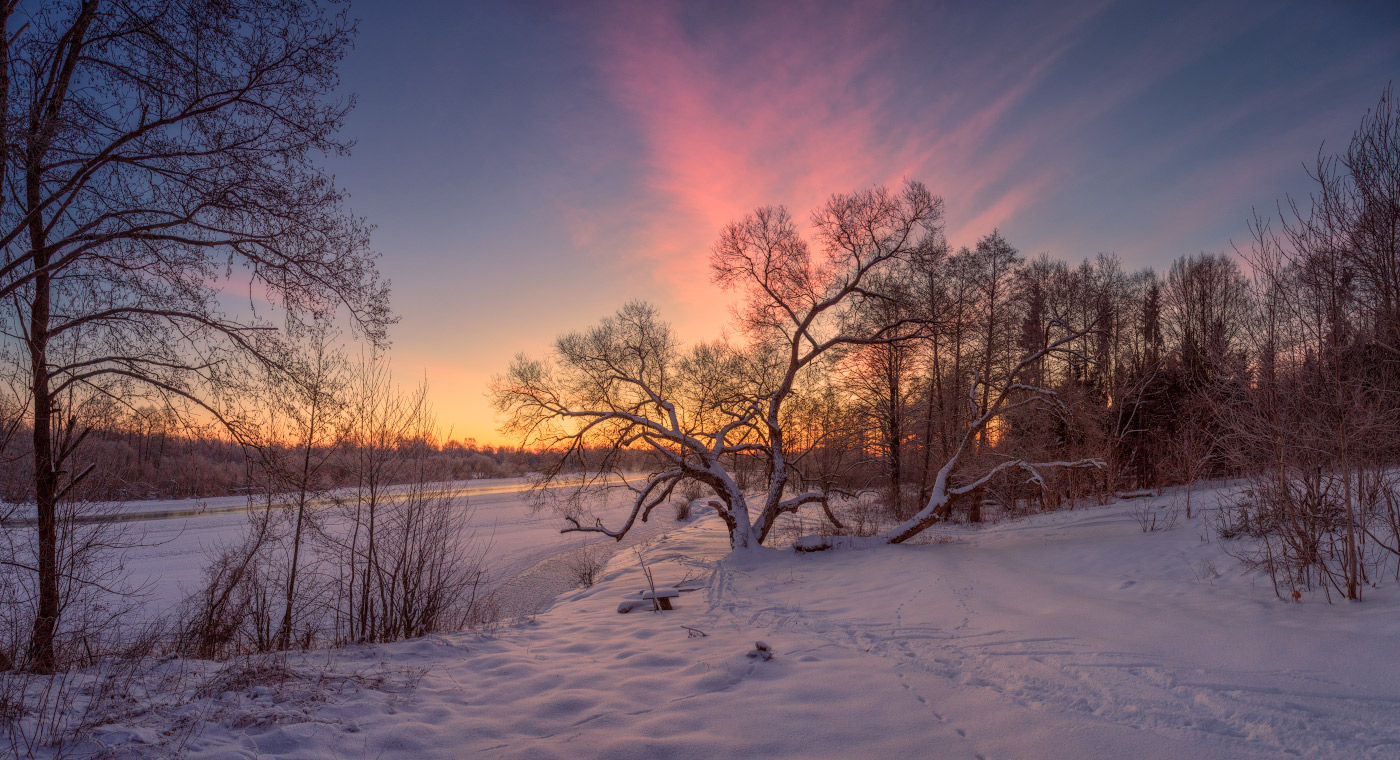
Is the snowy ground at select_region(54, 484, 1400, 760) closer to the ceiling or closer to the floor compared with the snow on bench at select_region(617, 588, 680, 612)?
closer to the ceiling

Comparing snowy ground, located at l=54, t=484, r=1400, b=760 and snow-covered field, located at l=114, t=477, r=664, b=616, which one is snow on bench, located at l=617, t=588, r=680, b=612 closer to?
snowy ground, located at l=54, t=484, r=1400, b=760

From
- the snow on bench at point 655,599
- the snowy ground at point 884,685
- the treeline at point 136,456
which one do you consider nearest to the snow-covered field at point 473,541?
the treeline at point 136,456

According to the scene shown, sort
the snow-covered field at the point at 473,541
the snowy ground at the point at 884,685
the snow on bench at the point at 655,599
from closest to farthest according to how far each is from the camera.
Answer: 1. the snowy ground at the point at 884,685
2. the snow on bench at the point at 655,599
3. the snow-covered field at the point at 473,541

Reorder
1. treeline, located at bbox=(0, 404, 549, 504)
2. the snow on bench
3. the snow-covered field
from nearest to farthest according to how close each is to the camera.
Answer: treeline, located at bbox=(0, 404, 549, 504), the snow on bench, the snow-covered field

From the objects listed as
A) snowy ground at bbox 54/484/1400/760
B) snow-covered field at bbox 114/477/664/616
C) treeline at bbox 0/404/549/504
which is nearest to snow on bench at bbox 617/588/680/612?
snowy ground at bbox 54/484/1400/760

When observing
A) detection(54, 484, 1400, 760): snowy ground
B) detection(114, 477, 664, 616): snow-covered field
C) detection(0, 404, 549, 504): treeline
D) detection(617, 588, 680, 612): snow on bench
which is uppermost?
detection(0, 404, 549, 504): treeline

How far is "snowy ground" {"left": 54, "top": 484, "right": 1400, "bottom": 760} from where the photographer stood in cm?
369

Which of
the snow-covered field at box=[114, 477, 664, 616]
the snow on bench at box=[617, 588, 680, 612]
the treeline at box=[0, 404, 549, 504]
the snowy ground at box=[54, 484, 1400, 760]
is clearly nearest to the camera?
the snowy ground at box=[54, 484, 1400, 760]

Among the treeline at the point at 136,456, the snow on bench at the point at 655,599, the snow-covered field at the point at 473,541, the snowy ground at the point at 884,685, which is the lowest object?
the snow-covered field at the point at 473,541

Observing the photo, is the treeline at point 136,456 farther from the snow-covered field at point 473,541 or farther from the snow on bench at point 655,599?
the snow on bench at point 655,599

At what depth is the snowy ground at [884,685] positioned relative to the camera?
3.69 meters

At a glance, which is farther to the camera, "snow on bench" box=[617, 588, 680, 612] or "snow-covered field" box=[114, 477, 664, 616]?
"snow-covered field" box=[114, 477, 664, 616]

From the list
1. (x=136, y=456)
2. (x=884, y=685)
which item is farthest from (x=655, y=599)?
(x=136, y=456)

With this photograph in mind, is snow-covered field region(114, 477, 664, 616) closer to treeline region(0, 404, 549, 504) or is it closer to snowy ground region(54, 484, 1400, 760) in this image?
treeline region(0, 404, 549, 504)
